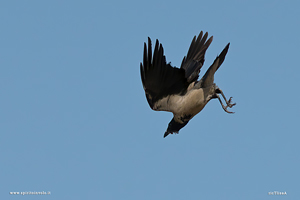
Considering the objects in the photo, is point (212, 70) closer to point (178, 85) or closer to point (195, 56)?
point (178, 85)

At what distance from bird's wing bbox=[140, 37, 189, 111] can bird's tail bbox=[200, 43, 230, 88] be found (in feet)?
1.14

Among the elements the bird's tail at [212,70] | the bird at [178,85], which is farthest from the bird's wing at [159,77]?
the bird's tail at [212,70]

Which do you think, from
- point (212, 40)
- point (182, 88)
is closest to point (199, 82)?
point (182, 88)

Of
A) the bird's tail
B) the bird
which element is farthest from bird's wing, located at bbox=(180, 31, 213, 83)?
the bird's tail

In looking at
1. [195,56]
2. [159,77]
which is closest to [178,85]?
[159,77]

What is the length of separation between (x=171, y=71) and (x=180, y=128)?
5.52 feet

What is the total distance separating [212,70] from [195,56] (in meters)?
1.10

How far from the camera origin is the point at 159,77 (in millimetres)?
12078

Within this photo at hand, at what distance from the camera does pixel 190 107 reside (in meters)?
12.5

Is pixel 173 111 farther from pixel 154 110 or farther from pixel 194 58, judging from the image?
pixel 194 58

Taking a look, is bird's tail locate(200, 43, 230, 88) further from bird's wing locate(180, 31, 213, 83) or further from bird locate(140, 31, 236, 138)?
bird's wing locate(180, 31, 213, 83)

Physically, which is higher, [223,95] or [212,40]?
[212,40]

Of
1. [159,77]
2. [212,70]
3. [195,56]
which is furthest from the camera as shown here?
[195,56]

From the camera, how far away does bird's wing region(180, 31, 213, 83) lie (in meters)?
12.9
